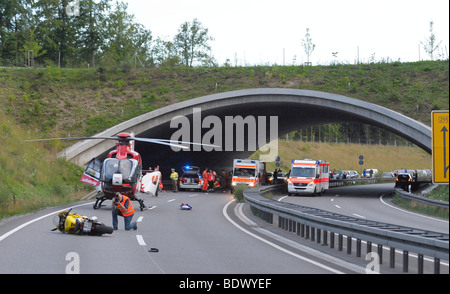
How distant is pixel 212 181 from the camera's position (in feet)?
178

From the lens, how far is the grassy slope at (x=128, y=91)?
42.2 m

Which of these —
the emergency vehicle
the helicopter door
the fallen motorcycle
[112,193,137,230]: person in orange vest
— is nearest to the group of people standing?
the emergency vehicle

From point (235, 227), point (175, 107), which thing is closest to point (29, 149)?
point (175, 107)

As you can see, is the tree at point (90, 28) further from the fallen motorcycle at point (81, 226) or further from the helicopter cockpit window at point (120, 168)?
the fallen motorcycle at point (81, 226)

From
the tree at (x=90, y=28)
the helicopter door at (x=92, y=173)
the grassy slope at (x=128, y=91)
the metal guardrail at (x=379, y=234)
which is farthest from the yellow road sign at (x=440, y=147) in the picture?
the tree at (x=90, y=28)

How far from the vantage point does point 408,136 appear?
41656 mm

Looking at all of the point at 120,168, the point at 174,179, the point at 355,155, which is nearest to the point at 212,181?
the point at 174,179

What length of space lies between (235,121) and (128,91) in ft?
31.5

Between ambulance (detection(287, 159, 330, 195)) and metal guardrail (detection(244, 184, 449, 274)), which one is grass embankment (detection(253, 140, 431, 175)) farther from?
metal guardrail (detection(244, 184, 449, 274))

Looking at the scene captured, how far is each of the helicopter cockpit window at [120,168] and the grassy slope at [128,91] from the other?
1493 centimetres

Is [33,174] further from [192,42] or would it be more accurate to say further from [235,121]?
[192,42]

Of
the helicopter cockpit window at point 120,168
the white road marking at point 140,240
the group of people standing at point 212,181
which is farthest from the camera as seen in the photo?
the group of people standing at point 212,181

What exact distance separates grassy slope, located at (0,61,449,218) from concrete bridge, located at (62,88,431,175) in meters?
1.63
